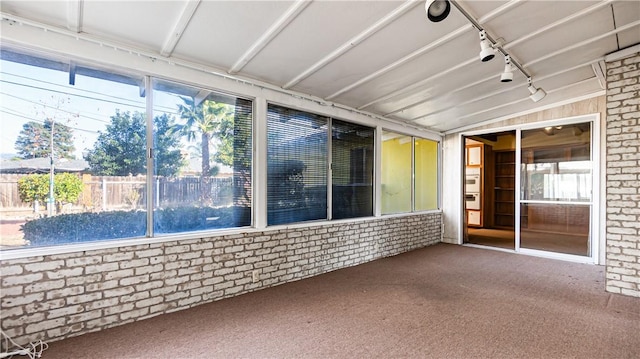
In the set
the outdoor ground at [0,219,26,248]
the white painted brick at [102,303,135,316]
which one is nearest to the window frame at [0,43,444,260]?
the outdoor ground at [0,219,26,248]

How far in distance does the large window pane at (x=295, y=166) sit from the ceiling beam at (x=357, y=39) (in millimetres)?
592

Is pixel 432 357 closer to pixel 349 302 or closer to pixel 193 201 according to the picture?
pixel 349 302

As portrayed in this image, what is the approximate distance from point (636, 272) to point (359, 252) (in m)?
3.29

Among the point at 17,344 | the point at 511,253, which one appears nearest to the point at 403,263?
the point at 511,253

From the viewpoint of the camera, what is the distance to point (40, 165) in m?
2.51

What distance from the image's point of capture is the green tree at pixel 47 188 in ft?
8.04

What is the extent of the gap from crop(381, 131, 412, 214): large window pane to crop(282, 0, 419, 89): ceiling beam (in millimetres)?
2456

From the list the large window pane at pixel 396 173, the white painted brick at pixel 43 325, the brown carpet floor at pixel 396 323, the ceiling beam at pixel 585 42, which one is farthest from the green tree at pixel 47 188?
the ceiling beam at pixel 585 42

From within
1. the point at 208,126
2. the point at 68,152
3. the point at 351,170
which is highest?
the point at 208,126

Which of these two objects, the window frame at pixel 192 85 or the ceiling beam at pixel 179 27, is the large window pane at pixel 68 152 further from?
the ceiling beam at pixel 179 27

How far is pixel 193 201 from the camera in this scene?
3.26 meters

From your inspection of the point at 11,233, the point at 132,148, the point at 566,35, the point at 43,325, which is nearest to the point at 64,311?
the point at 43,325

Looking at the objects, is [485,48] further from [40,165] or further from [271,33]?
[40,165]

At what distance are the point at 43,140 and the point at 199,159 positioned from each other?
126 centimetres
